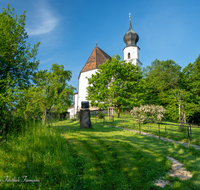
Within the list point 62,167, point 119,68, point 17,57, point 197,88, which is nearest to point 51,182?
point 62,167

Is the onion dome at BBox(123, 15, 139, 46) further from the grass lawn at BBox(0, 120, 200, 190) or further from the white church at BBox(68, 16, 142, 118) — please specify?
the grass lawn at BBox(0, 120, 200, 190)

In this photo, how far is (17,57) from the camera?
366 inches

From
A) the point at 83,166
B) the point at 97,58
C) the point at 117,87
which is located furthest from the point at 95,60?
the point at 83,166

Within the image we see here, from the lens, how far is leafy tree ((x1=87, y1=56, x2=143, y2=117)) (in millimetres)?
21911

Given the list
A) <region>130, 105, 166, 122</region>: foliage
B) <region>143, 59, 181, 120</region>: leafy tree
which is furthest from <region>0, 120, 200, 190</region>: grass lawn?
<region>143, 59, 181, 120</region>: leafy tree

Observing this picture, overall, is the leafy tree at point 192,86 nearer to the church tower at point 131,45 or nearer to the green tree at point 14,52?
the church tower at point 131,45

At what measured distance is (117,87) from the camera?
71.8 feet

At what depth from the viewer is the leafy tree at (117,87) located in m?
21.9

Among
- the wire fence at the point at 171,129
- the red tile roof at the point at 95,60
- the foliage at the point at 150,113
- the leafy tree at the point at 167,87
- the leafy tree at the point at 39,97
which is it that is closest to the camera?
the leafy tree at the point at 39,97

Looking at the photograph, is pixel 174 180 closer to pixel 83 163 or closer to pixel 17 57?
pixel 83 163

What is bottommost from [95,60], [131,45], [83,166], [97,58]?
[83,166]

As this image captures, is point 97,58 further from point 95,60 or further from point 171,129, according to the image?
point 171,129

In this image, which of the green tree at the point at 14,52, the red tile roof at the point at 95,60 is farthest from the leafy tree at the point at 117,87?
the green tree at the point at 14,52

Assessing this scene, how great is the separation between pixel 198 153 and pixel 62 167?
5747 millimetres
